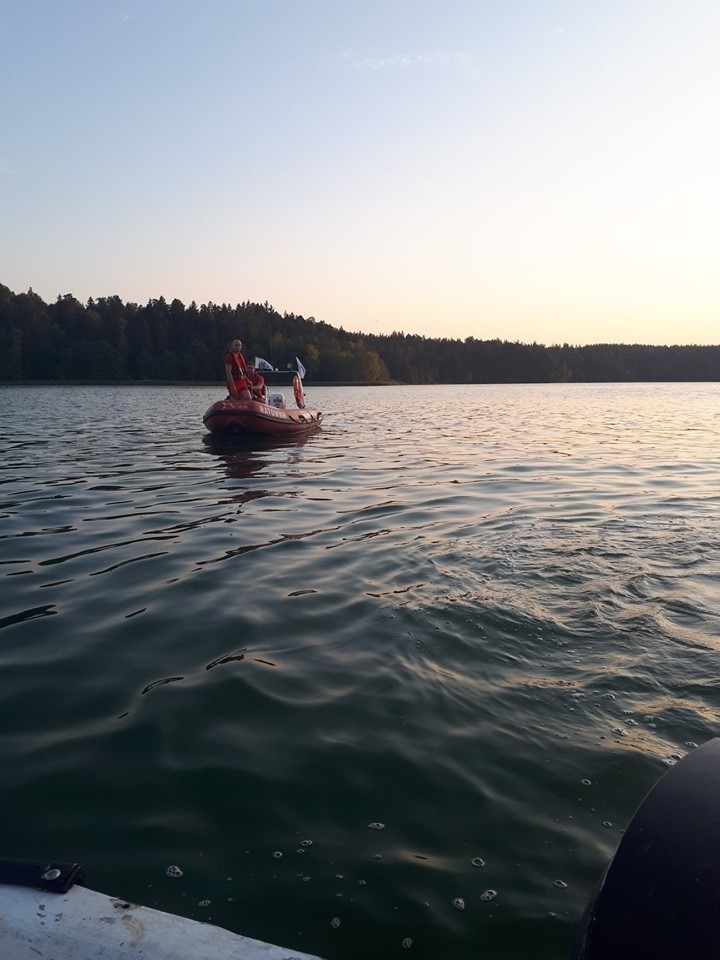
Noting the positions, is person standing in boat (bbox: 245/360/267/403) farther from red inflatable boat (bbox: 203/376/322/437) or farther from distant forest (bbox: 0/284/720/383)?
distant forest (bbox: 0/284/720/383)

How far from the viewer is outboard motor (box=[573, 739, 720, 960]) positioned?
4.56 ft

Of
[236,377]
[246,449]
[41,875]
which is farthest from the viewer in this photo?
[236,377]

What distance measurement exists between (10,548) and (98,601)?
2289mm

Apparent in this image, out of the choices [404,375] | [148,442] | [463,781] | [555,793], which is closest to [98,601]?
[463,781]

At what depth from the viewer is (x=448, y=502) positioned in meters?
9.72

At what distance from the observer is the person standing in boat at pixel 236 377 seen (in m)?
17.4

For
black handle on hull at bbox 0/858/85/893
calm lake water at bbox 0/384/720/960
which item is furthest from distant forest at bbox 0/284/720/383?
black handle on hull at bbox 0/858/85/893

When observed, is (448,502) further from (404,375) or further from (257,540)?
(404,375)

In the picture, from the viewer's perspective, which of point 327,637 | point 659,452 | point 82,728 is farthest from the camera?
point 659,452

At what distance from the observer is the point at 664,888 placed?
147 cm

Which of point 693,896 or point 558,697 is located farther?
point 558,697

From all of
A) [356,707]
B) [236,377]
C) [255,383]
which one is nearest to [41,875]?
[356,707]

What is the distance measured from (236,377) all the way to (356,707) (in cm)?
1481

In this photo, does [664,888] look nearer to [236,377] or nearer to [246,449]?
[246,449]
